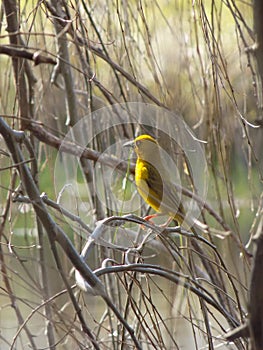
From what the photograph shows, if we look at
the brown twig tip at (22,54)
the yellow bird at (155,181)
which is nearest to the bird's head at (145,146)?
the yellow bird at (155,181)

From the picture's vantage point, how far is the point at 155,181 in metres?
2.67

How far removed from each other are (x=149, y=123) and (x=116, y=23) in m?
0.36

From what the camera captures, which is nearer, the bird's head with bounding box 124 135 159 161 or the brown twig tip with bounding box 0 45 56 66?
the brown twig tip with bounding box 0 45 56 66

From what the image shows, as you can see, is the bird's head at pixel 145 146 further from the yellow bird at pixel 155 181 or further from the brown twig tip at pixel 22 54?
the brown twig tip at pixel 22 54

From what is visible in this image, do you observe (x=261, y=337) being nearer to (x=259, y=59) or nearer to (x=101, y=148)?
(x=259, y=59)

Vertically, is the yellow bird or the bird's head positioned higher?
the bird's head

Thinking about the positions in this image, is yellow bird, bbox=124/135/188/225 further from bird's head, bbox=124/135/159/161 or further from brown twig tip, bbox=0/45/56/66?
brown twig tip, bbox=0/45/56/66

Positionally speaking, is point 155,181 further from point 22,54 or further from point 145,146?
point 22,54

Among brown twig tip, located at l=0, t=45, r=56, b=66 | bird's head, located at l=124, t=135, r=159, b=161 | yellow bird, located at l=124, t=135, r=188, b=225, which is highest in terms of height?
brown twig tip, located at l=0, t=45, r=56, b=66

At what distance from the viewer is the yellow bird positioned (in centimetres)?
259

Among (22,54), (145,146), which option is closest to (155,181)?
(145,146)

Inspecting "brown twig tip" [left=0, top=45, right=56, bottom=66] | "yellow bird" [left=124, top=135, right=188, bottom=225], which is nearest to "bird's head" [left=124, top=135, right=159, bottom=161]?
"yellow bird" [left=124, top=135, right=188, bottom=225]

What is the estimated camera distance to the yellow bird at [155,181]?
8.49 ft

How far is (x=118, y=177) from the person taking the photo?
268 cm
